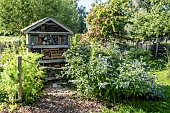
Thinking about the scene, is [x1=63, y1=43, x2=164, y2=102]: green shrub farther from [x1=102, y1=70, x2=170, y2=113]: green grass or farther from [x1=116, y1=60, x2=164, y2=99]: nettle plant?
[x1=102, y1=70, x2=170, y2=113]: green grass

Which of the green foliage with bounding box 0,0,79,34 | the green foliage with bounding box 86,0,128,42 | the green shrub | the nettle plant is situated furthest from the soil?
the green foliage with bounding box 0,0,79,34

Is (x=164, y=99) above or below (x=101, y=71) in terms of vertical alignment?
below

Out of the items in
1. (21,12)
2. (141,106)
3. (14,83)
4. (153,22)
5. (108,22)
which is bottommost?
(141,106)

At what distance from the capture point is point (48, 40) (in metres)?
7.47

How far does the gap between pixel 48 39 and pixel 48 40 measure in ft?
0.11

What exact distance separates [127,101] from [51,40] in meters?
3.43

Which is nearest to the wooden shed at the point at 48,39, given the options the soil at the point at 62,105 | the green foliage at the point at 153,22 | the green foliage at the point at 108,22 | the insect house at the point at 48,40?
the insect house at the point at 48,40

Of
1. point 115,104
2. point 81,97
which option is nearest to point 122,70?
point 115,104

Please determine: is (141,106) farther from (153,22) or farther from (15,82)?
(153,22)

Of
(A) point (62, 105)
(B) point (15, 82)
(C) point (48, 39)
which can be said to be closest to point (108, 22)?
(C) point (48, 39)

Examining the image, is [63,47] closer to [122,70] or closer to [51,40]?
[51,40]

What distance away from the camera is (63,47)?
302 inches

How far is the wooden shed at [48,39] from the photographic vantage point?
714cm

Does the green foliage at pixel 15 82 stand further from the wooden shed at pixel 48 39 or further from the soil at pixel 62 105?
the wooden shed at pixel 48 39
